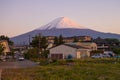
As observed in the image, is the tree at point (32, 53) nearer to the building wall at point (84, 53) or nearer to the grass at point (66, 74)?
the building wall at point (84, 53)

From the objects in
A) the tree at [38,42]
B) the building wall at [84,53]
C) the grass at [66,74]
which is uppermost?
the tree at [38,42]

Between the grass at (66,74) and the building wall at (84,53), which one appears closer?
the grass at (66,74)

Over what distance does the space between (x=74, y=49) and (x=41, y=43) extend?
19903mm

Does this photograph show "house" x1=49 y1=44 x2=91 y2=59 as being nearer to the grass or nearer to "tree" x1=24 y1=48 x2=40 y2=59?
"tree" x1=24 y1=48 x2=40 y2=59

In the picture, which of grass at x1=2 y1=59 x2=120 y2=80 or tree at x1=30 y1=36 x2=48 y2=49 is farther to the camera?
Result: tree at x1=30 y1=36 x2=48 y2=49

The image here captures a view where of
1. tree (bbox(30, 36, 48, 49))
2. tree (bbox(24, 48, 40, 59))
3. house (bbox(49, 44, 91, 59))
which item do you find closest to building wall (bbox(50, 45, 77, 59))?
house (bbox(49, 44, 91, 59))

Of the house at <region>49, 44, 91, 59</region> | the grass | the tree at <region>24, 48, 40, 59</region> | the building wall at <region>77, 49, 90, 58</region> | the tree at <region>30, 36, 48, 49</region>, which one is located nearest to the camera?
the grass

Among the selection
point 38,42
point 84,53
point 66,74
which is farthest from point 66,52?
point 66,74

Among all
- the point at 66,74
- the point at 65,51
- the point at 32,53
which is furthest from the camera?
the point at 32,53

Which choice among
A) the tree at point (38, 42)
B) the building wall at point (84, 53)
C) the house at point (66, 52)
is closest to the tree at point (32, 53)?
the house at point (66, 52)

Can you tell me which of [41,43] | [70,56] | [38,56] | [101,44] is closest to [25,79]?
[70,56]

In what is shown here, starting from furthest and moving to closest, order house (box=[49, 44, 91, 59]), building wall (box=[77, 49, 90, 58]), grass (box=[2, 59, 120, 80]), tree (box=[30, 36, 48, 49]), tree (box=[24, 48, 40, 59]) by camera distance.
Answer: tree (box=[30, 36, 48, 49]), building wall (box=[77, 49, 90, 58]), tree (box=[24, 48, 40, 59]), house (box=[49, 44, 91, 59]), grass (box=[2, 59, 120, 80])

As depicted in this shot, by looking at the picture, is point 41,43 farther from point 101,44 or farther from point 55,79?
point 55,79

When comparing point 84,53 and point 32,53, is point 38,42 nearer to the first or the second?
point 32,53
